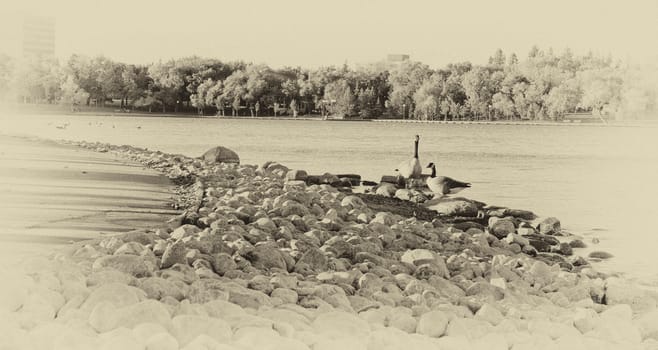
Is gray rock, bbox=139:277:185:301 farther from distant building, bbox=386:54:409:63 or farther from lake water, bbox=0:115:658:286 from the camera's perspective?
lake water, bbox=0:115:658:286

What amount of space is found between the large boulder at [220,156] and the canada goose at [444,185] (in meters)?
2.10

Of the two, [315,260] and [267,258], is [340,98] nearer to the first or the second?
[315,260]

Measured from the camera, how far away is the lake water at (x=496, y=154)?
5785 millimetres

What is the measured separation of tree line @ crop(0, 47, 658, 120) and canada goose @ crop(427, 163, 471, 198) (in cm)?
220

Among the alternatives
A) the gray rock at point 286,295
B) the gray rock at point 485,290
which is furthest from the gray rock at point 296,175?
the gray rock at point 286,295

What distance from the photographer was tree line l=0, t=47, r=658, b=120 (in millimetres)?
5000

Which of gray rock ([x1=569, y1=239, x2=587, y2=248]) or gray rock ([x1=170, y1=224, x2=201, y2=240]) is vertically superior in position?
gray rock ([x1=170, y1=224, x2=201, y2=240])

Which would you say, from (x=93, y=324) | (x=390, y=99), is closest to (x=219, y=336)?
(x=93, y=324)

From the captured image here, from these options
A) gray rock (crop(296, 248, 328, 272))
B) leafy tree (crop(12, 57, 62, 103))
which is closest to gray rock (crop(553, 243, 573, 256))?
gray rock (crop(296, 248, 328, 272))

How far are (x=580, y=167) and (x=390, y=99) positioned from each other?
3163 mm

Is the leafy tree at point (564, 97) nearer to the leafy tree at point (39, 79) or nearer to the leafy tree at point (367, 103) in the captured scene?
the leafy tree at point (367, 103)

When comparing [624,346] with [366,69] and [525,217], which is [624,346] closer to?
[366,69]

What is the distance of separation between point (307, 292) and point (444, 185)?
4.66m

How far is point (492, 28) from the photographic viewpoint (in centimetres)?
473
